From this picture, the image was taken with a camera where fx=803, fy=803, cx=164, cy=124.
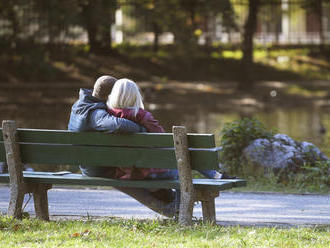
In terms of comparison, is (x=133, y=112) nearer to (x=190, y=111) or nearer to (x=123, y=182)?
(x=123, y=182)

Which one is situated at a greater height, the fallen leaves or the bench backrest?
the bench backrest

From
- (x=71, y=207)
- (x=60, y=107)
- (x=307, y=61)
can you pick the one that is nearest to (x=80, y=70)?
(x=60, y=107)

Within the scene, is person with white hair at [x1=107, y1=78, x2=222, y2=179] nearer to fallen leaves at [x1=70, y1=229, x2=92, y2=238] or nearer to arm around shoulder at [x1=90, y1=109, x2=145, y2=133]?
arm around shoulder at [x1=90, y1=109, x2=145, y2=133]

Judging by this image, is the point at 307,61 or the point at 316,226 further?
the point at 307,61

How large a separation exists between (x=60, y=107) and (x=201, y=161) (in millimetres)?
17716

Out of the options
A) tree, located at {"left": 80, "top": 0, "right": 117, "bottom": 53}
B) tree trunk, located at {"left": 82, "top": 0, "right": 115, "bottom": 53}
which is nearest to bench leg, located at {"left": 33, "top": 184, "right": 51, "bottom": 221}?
tree, located at {"left": 80, "top": 0, "right": 117, "bottom": 53}

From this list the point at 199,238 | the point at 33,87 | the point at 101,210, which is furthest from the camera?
the point at 33,87

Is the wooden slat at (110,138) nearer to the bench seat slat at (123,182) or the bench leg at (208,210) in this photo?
the bench seat slat at (123,182)

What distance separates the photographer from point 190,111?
75.0ft

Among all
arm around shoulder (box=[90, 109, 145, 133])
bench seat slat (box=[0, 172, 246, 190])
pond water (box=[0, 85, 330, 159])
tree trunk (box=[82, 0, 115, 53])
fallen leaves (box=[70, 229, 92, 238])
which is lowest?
pond water (box=[0, 85, 330, 159])

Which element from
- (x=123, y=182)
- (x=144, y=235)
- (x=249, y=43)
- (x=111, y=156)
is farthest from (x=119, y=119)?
(x=249, y=43)

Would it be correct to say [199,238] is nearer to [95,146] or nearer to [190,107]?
[95,146]

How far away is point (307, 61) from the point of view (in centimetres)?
3145

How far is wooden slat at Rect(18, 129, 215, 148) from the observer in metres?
6.30
